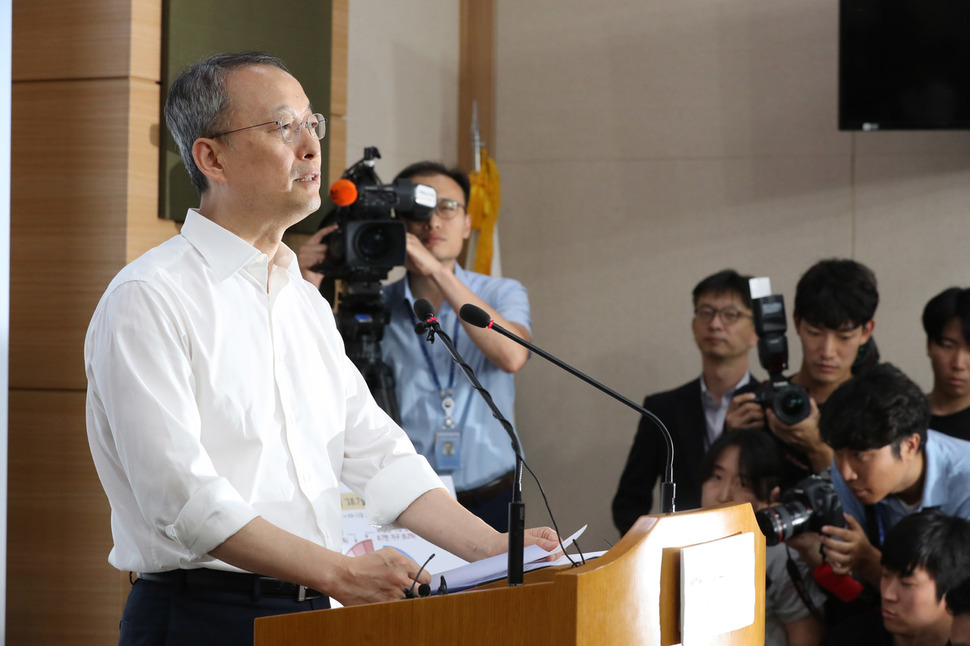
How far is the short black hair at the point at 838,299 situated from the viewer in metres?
2.96

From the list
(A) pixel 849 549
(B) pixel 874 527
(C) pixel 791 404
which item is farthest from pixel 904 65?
(A) pixel 849 549

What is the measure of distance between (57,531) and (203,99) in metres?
1.25

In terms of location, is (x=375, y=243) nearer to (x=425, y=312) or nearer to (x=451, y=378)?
(x=451, y=378)

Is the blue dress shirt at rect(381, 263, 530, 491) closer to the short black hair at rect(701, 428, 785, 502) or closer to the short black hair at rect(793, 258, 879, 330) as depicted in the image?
the short black hair at rect(701, 428, 785, 502)

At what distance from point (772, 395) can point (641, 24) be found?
2.00m

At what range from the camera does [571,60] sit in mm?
4309

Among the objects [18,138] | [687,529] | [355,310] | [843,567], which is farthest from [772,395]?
[18,138]

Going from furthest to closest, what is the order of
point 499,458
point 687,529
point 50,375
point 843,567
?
point 499,458, point 843,567, point 50,375, point 687,529

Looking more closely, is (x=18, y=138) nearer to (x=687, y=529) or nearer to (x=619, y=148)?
(x=687, y=529)

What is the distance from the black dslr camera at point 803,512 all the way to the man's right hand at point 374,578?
122 cm

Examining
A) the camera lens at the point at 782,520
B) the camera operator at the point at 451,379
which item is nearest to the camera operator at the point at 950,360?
the camera lens at the point at 782,520

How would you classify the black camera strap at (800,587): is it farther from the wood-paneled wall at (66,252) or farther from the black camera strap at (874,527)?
the wood-paneled wall at (66,252)

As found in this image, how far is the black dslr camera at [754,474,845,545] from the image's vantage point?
88.7 inches

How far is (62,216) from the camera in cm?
233
